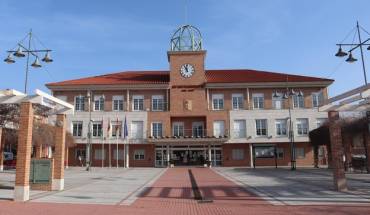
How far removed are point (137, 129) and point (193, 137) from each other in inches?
280

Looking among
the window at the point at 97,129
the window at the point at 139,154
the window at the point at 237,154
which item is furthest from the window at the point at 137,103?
the window at the point at 237,154

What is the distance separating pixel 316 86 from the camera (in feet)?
162

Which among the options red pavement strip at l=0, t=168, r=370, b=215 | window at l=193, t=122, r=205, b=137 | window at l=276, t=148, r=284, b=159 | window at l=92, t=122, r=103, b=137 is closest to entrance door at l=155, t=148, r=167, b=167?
window at l=193, t=122, r=205, b=137

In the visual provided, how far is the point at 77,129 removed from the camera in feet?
161

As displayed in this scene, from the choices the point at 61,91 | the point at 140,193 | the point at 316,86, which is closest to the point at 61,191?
the point at 140,193

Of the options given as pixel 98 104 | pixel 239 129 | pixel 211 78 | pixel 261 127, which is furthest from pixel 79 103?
pixel 261 127

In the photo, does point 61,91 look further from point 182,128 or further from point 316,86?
point 316,86

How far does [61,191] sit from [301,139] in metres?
36.8

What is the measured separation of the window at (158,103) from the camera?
4991cm

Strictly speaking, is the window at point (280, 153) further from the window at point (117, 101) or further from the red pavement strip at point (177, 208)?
the red pavement strip at point (177, 208)

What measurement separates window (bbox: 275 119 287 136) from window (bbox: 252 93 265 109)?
9.45 ft

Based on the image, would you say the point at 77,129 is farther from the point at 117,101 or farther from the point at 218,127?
the point at 218,127

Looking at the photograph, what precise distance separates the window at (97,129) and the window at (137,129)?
13.0ft

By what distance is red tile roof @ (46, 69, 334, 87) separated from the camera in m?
49.8
